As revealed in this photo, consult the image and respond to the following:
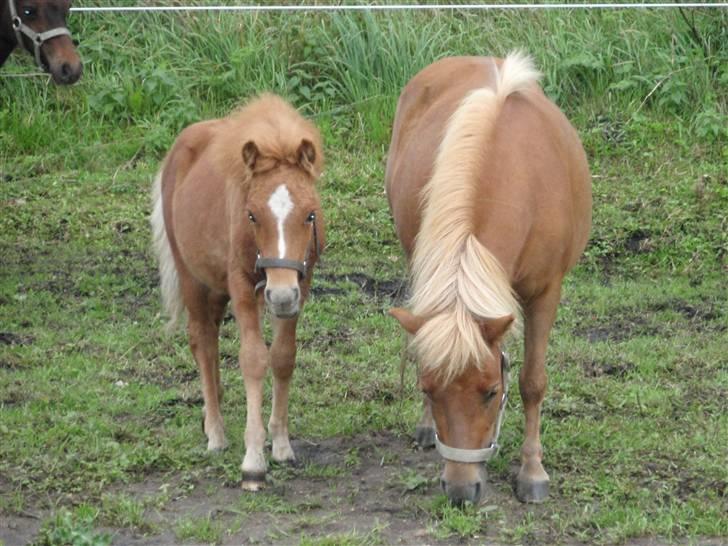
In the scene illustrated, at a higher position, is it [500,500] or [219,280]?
[219,280]

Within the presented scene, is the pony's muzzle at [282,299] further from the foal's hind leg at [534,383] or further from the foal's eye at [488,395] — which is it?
the foal's hind leg at [534,383]

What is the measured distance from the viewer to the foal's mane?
5070mm

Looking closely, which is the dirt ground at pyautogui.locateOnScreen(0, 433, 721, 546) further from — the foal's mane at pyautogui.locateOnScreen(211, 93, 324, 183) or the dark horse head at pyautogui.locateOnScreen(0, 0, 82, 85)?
the dark horse head at pyautogui.locateOnScreen(0, 0, 82, 85)

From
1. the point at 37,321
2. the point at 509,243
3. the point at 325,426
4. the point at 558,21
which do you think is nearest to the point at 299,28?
the point at 558,21

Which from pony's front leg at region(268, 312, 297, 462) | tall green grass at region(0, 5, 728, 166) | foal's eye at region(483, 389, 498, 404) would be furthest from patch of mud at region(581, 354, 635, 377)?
tall green grass at region(0, 5, 728, 166)

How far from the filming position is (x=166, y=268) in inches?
Result: 244

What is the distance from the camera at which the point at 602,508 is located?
4934 millimetres

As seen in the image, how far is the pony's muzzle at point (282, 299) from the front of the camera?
4.79 meters

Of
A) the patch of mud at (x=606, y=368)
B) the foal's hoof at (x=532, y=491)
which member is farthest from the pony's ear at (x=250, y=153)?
the patch of mud at (x=606, y=368)

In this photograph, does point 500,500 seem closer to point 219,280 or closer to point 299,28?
point 219,280

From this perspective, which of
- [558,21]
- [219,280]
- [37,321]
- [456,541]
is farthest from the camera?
[558,21]

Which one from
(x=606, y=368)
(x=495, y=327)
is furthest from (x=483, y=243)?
(x=606, y=368)

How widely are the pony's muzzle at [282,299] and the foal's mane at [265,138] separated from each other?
1.73ft

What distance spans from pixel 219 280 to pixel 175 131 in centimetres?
502
